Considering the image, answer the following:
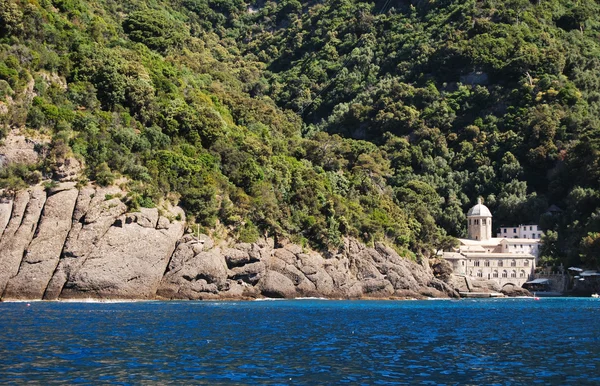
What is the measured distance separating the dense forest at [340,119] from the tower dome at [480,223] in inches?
132

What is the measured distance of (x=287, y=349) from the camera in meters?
36.3

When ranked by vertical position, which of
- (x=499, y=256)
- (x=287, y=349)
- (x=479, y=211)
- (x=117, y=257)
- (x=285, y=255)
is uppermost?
(x=479, y=211)

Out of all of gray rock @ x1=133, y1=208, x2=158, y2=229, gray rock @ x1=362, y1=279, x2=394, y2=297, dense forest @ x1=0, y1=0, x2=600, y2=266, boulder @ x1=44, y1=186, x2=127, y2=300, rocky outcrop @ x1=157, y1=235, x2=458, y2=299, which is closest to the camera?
boulder @ x1=44, y1=186, x2=127, y2=300

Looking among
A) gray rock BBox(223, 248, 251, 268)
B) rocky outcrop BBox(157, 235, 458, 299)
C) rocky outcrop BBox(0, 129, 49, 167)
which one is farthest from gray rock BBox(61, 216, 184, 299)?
rocky outcrop BBox(0, 129, 49, 167)

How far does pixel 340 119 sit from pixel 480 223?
4317 cm

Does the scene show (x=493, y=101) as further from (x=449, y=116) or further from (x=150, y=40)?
(x=150, y=40)

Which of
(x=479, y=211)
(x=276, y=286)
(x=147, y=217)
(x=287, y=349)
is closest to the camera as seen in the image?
(x=287, y=349)

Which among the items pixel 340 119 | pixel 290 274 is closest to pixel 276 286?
pixel 290 274

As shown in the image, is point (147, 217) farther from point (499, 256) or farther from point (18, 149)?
point (499, 256)

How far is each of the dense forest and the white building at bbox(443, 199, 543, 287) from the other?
362 cm

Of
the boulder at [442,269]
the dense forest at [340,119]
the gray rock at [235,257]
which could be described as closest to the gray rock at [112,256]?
the dense forest at [340,119]

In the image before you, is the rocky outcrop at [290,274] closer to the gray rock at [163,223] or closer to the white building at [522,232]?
the gray rock at [163,223]

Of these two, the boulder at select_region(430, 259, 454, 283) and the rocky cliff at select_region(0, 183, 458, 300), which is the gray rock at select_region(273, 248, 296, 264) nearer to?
the rocky cliff at select_region(0, 183, 458, 300)

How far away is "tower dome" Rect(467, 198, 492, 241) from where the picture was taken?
136 m
